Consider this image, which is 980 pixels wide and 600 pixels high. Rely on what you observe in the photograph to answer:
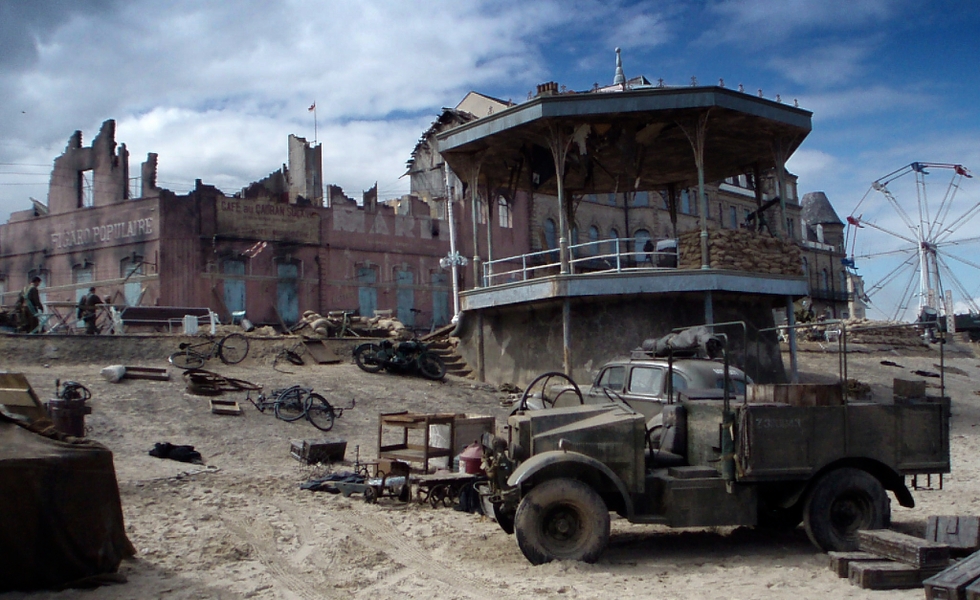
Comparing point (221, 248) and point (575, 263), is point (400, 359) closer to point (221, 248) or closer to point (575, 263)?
point (575, 263)

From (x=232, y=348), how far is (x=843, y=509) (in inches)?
638

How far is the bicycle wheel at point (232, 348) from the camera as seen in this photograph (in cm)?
2128

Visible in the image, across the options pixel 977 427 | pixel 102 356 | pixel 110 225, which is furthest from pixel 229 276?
pixel 977 427

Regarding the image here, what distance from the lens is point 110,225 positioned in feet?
111

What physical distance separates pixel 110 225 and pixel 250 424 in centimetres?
2105

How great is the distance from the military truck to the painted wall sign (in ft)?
85.5

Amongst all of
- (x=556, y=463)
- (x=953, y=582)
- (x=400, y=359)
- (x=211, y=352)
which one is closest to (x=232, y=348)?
(x=211, y=352)

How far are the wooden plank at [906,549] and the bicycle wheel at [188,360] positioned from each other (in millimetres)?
15768

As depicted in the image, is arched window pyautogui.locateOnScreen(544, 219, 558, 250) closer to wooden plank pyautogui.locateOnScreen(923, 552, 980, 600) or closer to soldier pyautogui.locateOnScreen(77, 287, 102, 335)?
soldier pyautogui.locateOnScreen(77, 287, 102, 335)

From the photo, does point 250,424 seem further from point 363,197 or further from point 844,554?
point 363,197

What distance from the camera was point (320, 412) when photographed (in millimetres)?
17016

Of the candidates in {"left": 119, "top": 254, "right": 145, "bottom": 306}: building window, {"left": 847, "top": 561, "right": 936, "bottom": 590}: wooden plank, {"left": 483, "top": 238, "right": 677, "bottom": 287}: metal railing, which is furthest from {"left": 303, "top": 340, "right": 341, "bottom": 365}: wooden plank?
{"left": 847, "top": 561, "right": 936, "bottom": 590}: wooden plank

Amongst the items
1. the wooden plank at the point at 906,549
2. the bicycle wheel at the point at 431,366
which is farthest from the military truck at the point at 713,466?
the bicycle wheel at the point at 431,366

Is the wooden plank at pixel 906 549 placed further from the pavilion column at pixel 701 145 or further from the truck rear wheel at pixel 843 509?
the pavilion column at pixel 701 145
